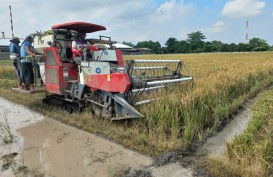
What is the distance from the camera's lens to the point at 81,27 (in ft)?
24.7

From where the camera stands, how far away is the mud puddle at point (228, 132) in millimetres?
4819

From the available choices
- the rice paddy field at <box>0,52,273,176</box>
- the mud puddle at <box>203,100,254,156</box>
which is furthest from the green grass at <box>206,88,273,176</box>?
the mud puddle at <box>203,100,254,156</box>

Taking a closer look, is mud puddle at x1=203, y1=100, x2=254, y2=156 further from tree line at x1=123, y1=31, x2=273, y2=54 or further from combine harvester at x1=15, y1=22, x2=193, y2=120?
tree line at x1=123, y1=31, x2=273, y2=54

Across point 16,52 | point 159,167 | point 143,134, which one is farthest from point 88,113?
point 16,52

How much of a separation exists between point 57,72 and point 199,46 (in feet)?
275

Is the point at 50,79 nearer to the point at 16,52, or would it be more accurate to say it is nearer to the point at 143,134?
the point at 16,52

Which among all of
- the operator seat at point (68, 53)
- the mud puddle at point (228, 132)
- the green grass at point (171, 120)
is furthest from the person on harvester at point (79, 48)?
the mud puddle at point (228, 132)

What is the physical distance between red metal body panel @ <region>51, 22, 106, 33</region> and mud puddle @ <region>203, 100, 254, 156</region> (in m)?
4.26

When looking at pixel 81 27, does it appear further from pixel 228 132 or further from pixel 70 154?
pixel 228 132

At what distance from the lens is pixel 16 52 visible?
28.3 feet

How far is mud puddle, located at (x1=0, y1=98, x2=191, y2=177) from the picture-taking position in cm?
412

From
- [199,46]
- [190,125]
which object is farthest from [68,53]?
[199,46]

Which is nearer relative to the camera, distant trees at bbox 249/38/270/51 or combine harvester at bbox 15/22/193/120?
combine harvester at bbox 15/22/193/120

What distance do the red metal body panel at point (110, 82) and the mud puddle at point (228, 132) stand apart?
6.24 ft
